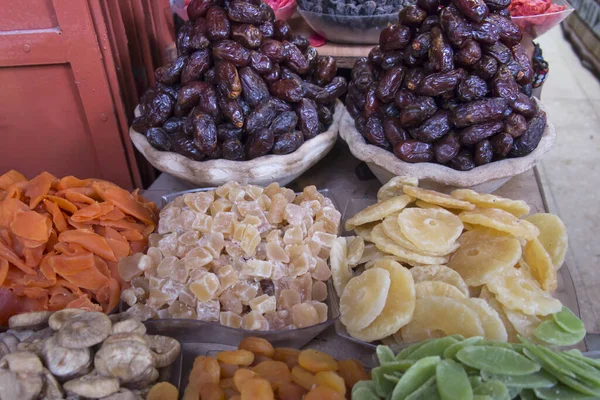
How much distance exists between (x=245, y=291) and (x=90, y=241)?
0.41 m

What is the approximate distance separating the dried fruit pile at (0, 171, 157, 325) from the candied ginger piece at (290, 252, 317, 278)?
17.0 inches

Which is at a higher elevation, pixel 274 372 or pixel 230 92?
pixel 230 92

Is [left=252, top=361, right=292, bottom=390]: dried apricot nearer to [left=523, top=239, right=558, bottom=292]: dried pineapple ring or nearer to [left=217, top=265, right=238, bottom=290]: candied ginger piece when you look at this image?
[left=217, top=265, right=238, bottom=290]: candied ginger piece

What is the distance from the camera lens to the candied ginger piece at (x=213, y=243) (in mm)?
1110


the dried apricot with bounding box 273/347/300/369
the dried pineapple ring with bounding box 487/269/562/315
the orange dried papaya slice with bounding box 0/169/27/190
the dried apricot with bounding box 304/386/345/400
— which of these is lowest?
the dried apricot with bounding box 273/347/300/369

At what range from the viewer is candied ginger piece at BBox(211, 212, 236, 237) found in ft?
3.75

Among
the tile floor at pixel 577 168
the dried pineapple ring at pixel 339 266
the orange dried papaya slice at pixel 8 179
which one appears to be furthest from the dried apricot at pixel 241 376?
the tile floor at pixel 577 168

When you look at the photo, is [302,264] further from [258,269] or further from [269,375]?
[269,375]

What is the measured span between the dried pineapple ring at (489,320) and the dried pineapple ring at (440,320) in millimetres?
27

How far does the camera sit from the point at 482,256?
3.43ft

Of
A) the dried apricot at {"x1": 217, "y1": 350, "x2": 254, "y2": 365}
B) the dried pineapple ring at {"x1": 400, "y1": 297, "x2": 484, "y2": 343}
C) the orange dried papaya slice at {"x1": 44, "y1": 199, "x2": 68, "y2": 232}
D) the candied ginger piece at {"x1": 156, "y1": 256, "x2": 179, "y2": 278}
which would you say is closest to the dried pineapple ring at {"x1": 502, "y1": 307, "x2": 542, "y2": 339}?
the dried pineapple ring at {"x1": 400, "y1": 297, "x2": 484, "y2": 343}

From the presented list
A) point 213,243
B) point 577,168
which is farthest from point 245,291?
point 577,168

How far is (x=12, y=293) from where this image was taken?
109cm

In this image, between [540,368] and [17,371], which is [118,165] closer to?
[17,371]
